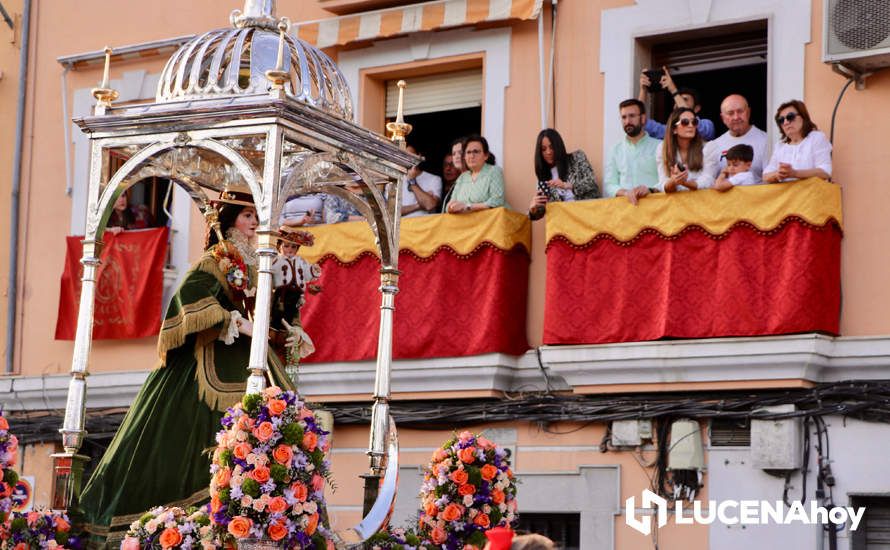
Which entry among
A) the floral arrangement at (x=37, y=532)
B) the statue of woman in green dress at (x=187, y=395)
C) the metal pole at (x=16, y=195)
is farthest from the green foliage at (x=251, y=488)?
the metal pole at (x=16, y=195)

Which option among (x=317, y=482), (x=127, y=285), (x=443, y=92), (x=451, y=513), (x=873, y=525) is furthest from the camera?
(x=127, y=285)

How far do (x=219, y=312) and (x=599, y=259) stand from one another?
14.5 feet

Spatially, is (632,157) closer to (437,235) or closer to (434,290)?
(437,235)

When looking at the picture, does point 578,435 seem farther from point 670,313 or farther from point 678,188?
point 678,188

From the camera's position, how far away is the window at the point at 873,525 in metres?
11.3

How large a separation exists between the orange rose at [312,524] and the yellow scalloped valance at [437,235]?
555 centimetres

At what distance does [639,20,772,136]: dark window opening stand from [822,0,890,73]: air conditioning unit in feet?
3.44

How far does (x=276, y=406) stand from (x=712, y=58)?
6800mm

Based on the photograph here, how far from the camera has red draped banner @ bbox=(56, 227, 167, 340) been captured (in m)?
14.6

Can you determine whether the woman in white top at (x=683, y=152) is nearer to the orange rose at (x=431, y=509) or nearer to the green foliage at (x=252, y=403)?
the orange rose at (x=431, y=509)

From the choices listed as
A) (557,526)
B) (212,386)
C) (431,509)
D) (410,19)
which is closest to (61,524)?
(212,386)

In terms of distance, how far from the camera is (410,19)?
13.7 metres

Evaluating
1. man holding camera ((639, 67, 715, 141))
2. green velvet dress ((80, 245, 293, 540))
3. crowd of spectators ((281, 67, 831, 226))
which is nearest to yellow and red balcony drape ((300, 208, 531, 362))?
crowd of spectators ((281, 67, 831, 226))

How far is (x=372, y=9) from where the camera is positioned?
14023 millimetres
